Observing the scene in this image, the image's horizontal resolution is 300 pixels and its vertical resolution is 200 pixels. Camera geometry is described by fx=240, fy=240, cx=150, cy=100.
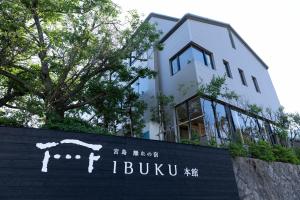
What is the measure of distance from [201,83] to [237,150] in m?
3.43

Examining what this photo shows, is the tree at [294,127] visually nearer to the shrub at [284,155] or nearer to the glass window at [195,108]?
the shrub at [284,155]

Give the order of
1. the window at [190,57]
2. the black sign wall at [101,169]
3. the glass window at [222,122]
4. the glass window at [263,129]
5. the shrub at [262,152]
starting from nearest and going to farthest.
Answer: the black sign wall at [101,169] → the shrub at [262,152] → the glass window at [222,122] → the window at [190,57] → the glass window at [263,129]

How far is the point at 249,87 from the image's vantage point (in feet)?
41.2

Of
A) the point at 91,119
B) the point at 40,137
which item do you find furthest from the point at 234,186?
the point at 91,119

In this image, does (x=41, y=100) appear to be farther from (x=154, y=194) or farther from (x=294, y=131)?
(x=294, y=131)

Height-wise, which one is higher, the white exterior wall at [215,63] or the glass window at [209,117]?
the white exterior wall at [215,63]

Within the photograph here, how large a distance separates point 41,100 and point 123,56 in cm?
324

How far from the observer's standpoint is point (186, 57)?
10.7 m

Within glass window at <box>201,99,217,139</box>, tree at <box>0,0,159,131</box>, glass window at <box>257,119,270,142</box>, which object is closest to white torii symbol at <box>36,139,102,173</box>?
tree at <box>0,0,159,131</box>

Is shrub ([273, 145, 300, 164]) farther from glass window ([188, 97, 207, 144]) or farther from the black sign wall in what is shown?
the black sign wall

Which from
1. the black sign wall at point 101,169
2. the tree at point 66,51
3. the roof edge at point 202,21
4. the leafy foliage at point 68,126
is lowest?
the black sign wall at point 101,169

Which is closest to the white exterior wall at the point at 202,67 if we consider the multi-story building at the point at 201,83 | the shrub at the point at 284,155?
the multi-story building at the point at 201,83

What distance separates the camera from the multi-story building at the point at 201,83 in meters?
9.60

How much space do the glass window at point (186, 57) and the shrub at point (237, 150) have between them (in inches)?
174
